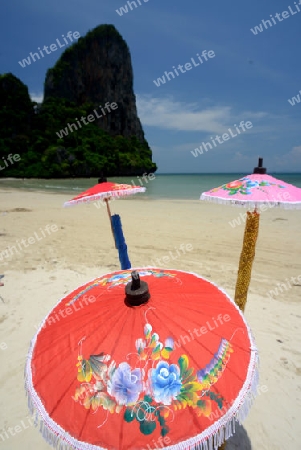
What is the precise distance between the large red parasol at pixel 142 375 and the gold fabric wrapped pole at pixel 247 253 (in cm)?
155

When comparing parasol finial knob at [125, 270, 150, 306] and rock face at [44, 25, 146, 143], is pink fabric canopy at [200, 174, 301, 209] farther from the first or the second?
rock face at [44, 25, 146, 143]


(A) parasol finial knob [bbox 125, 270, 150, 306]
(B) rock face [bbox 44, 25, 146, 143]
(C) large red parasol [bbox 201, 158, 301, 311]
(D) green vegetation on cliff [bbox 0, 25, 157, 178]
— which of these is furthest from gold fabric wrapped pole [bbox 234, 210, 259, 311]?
(B) rock face [bbox 44, 25, 146, 143]

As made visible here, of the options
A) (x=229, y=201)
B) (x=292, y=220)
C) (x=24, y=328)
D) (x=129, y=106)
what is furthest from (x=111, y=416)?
(x=129, y=106)

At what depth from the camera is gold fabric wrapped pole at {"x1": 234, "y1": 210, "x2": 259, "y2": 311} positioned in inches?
113

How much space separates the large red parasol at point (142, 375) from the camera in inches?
46.8

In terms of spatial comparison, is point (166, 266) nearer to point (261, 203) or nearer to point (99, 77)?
point (261, 203)

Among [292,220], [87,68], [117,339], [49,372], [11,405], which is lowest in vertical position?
[292,220]

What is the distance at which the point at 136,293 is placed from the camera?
57.7 inches

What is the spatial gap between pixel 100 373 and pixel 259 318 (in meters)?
3.78

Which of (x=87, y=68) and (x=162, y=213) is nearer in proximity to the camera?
(x=162, y=213)

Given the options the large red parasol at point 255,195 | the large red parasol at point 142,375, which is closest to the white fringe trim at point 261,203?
the large red parasol at point 255,195

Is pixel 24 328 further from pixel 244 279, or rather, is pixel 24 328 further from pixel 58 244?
pixel 58 244

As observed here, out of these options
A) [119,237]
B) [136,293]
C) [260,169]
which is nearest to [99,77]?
[119,237]

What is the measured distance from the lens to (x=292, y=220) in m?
10.9
